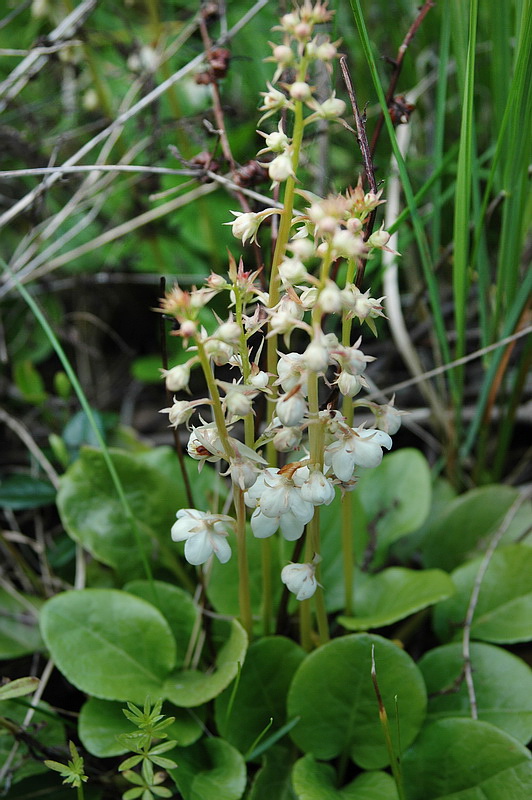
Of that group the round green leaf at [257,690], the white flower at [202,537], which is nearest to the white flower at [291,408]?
the white flower at [202,537]

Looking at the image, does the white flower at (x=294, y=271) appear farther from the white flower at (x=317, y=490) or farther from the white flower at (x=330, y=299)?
the white flower at (x=317, y=490)

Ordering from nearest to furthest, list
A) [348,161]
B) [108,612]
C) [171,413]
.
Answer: [171,413] < [108,612] < [348,161]

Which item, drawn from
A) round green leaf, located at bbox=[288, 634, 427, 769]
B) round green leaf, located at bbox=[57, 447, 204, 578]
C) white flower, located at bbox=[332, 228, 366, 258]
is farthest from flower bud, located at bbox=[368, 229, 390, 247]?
round green leaf, located at bbox=[57, 447, 204, 578]

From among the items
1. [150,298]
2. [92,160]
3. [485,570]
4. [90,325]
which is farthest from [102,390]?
[485,570]

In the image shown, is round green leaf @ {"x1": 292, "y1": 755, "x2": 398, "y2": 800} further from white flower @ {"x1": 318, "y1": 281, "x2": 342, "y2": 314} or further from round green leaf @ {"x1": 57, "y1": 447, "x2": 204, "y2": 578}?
white flower @ {"x1": 318, "y1": 281, "x2": 342, "y2": 314}

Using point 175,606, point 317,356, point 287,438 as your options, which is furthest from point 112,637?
point 317,356

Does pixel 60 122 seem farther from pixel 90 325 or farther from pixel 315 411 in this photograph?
pixel 315 411

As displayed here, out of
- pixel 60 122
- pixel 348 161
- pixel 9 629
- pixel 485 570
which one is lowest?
pixel 9 629
